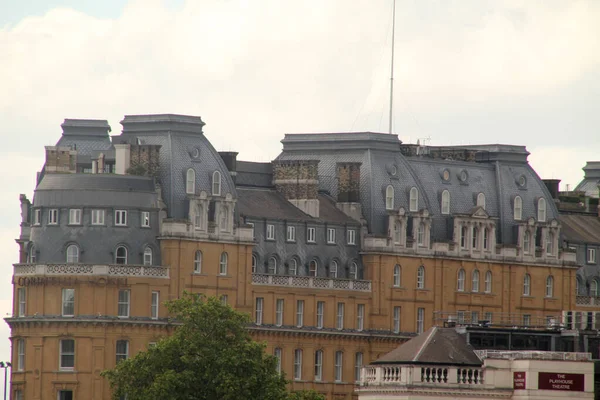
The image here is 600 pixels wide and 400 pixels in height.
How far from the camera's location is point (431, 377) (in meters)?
198

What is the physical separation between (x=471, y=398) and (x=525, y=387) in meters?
3.53

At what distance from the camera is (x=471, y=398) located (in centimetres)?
19888

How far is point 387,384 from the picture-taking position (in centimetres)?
19950

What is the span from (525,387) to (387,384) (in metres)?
8.63

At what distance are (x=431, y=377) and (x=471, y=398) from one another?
2.86 metres

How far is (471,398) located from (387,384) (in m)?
5.32

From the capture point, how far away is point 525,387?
655 ft
